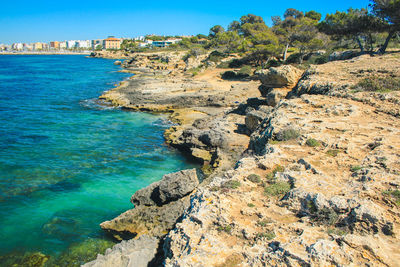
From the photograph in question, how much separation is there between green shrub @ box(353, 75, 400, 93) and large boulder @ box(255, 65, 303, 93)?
24.6 feet

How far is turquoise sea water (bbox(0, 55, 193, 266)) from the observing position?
13.6 m

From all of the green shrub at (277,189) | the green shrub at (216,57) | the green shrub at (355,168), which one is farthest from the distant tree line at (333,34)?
the green shrub at (277,189)

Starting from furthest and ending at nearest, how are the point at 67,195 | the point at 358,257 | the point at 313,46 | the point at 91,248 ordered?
the point at 313,46 → the point at 67,195 → the point at 91,248 → the point at 358,257

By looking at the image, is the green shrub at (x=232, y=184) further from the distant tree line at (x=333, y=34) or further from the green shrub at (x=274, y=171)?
the distant tree line at (x=333, y=34)

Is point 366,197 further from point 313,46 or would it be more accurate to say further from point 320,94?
point 313,46

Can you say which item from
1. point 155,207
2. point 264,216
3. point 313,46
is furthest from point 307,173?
point 313,46

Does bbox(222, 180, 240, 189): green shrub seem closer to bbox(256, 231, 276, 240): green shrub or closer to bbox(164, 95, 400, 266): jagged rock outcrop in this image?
bbox(164, 95, 400, 266): jagged rock outcrop

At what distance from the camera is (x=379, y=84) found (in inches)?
619

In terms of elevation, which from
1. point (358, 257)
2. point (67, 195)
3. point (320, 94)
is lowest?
point (67, 195)

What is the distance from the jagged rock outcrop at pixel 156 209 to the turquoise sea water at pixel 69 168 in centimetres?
159

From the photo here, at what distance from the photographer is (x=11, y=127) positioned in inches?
1153

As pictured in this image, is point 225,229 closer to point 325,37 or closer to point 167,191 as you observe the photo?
point 167,191

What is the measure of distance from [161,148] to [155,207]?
470 inches

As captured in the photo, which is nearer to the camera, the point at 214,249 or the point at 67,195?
the point at 214,249
